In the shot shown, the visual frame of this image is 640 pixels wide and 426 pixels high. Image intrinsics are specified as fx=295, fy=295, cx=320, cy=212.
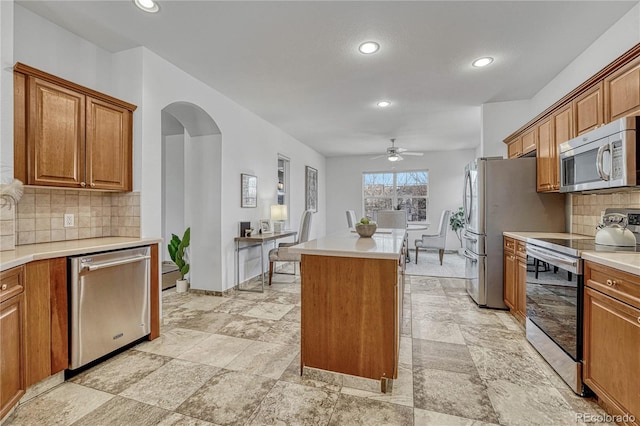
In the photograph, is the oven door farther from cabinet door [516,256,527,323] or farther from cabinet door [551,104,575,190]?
cabinet door [551,104,575,190]

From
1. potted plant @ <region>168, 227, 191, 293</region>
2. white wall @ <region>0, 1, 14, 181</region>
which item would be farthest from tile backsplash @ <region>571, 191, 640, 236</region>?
white wall @ <region>0, 1, 14, 181</region>

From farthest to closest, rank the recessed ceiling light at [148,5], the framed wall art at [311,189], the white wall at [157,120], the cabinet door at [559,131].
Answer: the framed wall art at [311,189], the cabinet door at [559,131], the white wall at [157,120], the recessed ceiling light at [148,5]

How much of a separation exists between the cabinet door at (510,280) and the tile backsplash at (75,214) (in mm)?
3739

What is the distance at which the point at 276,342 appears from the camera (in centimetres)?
257

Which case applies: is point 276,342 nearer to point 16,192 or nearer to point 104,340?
point 104,340

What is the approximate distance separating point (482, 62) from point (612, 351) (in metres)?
2.69

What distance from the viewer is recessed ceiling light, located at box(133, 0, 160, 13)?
2.13 meters

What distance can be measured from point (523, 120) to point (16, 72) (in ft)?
17.4

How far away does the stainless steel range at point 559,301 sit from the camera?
1.87 meters

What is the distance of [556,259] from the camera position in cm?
210

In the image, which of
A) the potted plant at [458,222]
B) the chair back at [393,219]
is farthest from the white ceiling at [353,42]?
the potted plant at [458,222]

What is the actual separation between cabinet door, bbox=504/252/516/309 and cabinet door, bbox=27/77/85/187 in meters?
4.09

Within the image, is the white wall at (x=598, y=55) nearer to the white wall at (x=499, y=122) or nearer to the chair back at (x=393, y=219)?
the white wall at (x=499, y=122)

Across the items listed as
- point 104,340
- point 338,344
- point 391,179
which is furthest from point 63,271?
point 391,179
